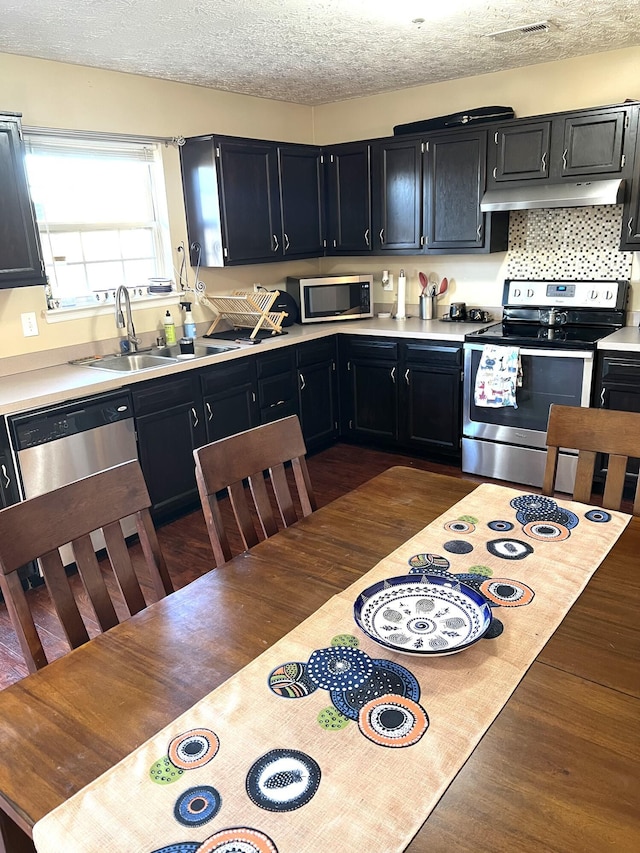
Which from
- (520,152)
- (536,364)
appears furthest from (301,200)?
(536,364)

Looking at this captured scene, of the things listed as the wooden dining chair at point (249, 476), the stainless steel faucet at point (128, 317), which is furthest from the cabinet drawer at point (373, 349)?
the wooden dining chair at point (249, 476)

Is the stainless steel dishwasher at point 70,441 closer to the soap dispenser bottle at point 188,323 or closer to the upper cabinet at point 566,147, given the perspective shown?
the soap dispenser bottle at point 188,323

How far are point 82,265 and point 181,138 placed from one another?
1.03 m

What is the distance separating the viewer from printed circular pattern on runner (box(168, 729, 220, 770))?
977mm

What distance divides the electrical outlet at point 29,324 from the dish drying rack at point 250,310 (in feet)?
3.75

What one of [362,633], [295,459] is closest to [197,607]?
[362,633]

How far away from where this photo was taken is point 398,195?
14.5 feet

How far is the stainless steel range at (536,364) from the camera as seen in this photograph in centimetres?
364

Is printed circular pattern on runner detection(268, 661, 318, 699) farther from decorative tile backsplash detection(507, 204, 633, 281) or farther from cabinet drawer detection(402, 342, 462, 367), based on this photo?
decorative tile backsplash detection(507, 204, 633, 281)

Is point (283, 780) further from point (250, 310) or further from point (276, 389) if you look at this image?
point (250, 310)

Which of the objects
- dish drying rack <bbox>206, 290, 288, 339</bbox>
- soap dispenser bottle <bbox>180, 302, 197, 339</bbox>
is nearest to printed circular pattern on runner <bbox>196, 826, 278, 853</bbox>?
dish drying rack <bbox>206, 290, 288, 339</bbox>

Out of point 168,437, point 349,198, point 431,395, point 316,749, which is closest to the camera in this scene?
point 316,749

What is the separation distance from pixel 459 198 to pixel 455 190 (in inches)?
2.2

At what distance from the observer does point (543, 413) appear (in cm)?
Result: 376
